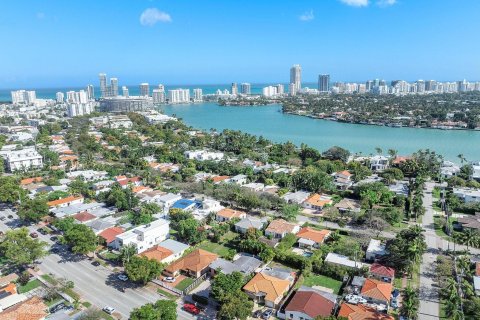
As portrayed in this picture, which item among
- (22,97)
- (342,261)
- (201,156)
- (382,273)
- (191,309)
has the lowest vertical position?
(191,309)

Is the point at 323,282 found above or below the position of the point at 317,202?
below

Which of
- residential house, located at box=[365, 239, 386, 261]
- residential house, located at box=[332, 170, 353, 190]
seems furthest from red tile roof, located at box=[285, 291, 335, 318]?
residential house, located at box=[332, 170, 353, 190]

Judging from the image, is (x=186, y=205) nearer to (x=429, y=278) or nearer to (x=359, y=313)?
(x=359, y=313)

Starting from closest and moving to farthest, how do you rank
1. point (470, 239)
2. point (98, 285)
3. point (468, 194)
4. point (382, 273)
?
point (98, 285) < point (382, 273) < point (470, 239) < point (468, 194)

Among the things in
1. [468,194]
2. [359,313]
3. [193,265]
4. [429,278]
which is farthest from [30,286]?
[468,194]

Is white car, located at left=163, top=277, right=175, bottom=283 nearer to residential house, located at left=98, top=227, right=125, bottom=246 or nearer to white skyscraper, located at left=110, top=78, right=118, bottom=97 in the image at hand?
residential house, located at left=98, top=227, right=125, bottom=246

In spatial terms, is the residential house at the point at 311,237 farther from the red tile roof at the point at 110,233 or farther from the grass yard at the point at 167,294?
the red tile roof at the point at 110,233

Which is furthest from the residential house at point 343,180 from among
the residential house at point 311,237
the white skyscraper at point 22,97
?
the white skyscraper at point 22,97

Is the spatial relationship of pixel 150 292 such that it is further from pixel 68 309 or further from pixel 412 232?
pixel 412 232

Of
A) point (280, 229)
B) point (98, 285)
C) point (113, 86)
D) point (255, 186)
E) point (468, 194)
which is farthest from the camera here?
point (113, 86)

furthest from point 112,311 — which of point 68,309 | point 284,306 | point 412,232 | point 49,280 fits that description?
point 412,232
